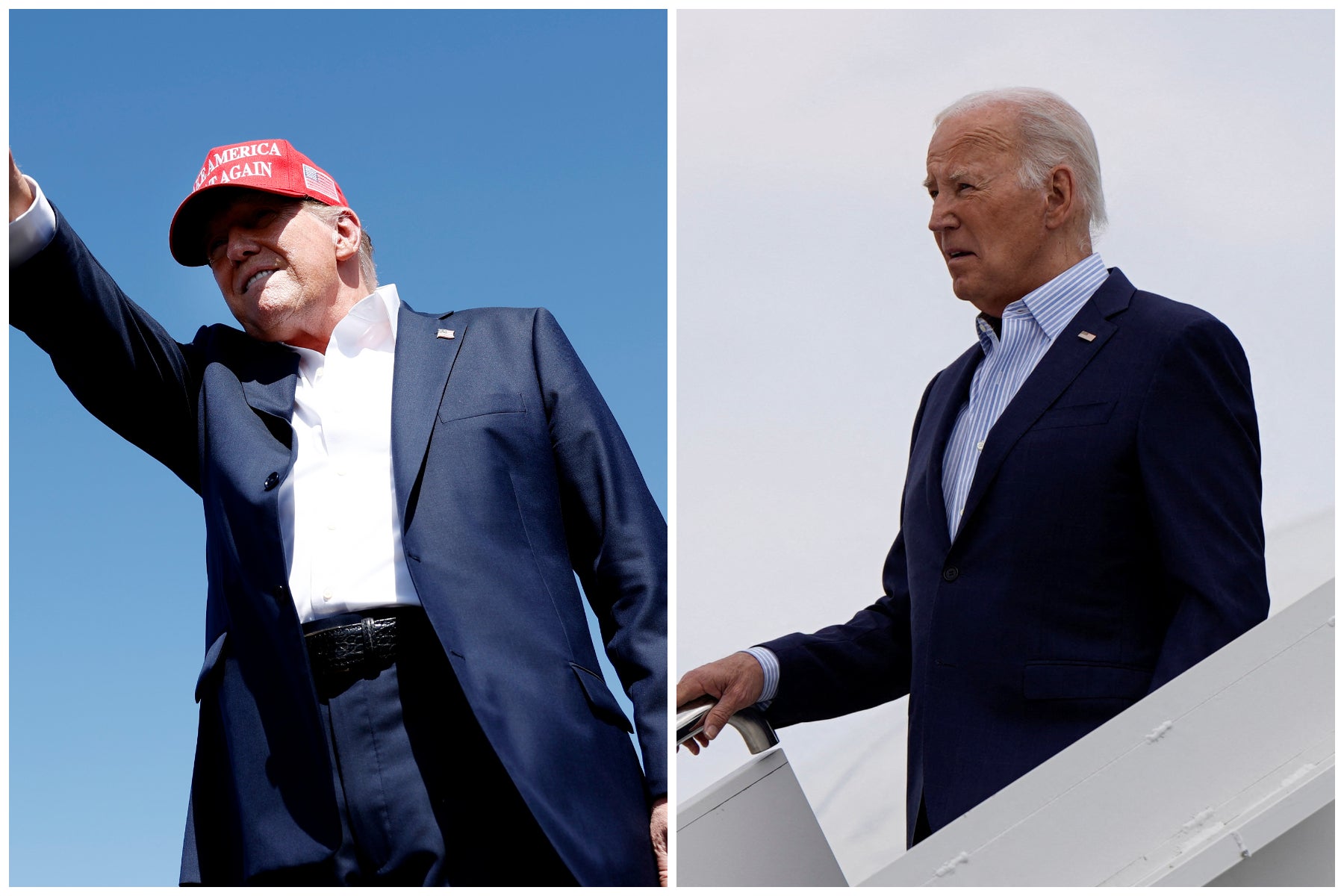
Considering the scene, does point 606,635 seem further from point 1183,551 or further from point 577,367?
point 1183,551

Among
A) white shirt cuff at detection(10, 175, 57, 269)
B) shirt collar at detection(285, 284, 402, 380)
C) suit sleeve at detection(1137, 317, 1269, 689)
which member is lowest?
suit sleeve at detection(1137, 317, 1269, 689)

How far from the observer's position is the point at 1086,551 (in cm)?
271

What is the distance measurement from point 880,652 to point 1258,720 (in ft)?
3.37

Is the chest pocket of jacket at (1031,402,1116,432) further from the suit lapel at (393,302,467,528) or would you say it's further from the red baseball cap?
the red baseball cap

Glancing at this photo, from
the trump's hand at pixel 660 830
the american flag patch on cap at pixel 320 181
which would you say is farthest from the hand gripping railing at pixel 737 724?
the american flag patch on cap at pixel 320 181

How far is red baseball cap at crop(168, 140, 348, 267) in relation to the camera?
307 cm

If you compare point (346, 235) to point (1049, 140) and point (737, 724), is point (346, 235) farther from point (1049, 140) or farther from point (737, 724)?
point (1049, 140)

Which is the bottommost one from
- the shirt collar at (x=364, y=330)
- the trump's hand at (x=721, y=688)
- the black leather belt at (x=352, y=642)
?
the trump's hand at (x=721, y=688)

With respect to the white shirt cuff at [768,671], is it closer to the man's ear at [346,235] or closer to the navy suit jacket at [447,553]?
the navy suit jacket at [447,553]

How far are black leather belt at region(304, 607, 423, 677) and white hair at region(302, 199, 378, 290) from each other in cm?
80

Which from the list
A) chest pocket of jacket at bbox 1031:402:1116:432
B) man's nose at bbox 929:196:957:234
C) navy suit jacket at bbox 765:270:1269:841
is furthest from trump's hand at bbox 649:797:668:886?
man's nose at bbox 929:196:957:234

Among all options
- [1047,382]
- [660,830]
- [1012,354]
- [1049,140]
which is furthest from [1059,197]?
[660,830]

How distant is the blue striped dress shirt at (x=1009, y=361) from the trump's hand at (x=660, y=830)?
0.34m

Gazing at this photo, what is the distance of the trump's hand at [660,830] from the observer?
2.71m
